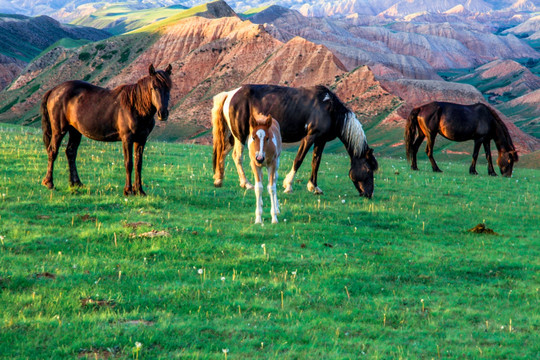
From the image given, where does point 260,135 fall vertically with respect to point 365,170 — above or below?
above

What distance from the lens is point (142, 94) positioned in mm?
13727

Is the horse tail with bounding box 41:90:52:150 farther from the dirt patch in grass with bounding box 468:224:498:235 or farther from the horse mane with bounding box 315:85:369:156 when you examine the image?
the dirt patch in grass with bounding box 468:224:498:235

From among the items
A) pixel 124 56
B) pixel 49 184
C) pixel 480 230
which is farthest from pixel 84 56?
pixel 480 230

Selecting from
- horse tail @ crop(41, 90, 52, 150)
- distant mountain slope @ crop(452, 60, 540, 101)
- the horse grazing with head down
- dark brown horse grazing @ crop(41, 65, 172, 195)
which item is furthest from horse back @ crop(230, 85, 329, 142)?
distant mountain slope @ crop(452, 60, 540, 101)

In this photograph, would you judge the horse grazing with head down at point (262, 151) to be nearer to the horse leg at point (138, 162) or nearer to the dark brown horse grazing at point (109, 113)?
the dark brown horse grazing at point (109, 113)

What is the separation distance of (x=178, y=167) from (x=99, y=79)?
355 ft

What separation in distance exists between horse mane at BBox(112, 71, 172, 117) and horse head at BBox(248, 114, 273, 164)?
104 inches

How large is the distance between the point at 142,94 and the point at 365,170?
24.5ft

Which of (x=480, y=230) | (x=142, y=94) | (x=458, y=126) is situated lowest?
(x=480, y=230)

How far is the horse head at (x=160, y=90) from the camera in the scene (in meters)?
13.1

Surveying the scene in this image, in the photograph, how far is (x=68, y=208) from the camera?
13125 millimetres

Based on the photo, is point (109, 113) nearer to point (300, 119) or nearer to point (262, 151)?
point (262, 151)

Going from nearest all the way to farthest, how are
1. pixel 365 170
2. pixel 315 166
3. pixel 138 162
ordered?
1. pixel 138 162
2. pixel 365 170
3. pixel 315 166

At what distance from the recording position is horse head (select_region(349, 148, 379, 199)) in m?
17.0
